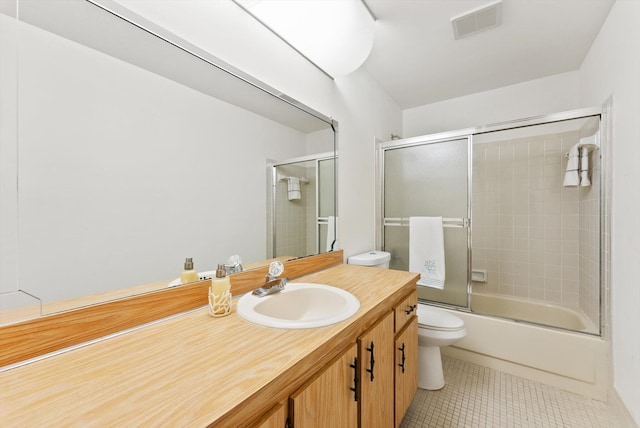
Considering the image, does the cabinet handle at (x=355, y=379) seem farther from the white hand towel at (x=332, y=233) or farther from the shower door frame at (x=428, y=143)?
the shower door frame at (x=428, y=143)

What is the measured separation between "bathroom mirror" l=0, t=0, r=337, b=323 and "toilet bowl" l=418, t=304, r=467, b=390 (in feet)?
4.04

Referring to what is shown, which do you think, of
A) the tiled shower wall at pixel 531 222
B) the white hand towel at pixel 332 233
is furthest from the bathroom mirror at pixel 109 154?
the tiled shower wall at pixel 531 222

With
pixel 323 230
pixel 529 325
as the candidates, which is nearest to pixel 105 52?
pixel 323 230

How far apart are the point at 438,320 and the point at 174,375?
1.64m

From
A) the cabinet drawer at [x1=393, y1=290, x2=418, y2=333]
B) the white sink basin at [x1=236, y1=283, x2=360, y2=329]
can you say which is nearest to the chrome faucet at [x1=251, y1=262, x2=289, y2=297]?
the white sink basin at [x1=236, y1=283, x2=360, y2=329]

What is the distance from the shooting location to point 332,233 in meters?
1.79

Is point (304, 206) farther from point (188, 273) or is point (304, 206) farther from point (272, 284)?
point (188, 273)

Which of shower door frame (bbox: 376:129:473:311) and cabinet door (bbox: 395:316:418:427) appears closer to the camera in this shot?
cabinet door (bbox: 395:316:418:427)

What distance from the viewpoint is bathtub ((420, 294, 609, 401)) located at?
1657 millimetres

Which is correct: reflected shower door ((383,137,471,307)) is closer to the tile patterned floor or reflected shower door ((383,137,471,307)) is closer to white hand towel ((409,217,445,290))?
white hand towel ((409,217,445,290))

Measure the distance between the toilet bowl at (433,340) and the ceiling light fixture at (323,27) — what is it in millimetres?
1661

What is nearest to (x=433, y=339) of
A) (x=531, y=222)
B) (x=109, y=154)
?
(x=531, y=222)

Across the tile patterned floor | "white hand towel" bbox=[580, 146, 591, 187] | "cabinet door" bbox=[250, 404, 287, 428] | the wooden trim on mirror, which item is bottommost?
the tile patterned floor

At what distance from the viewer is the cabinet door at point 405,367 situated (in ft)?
4.03
